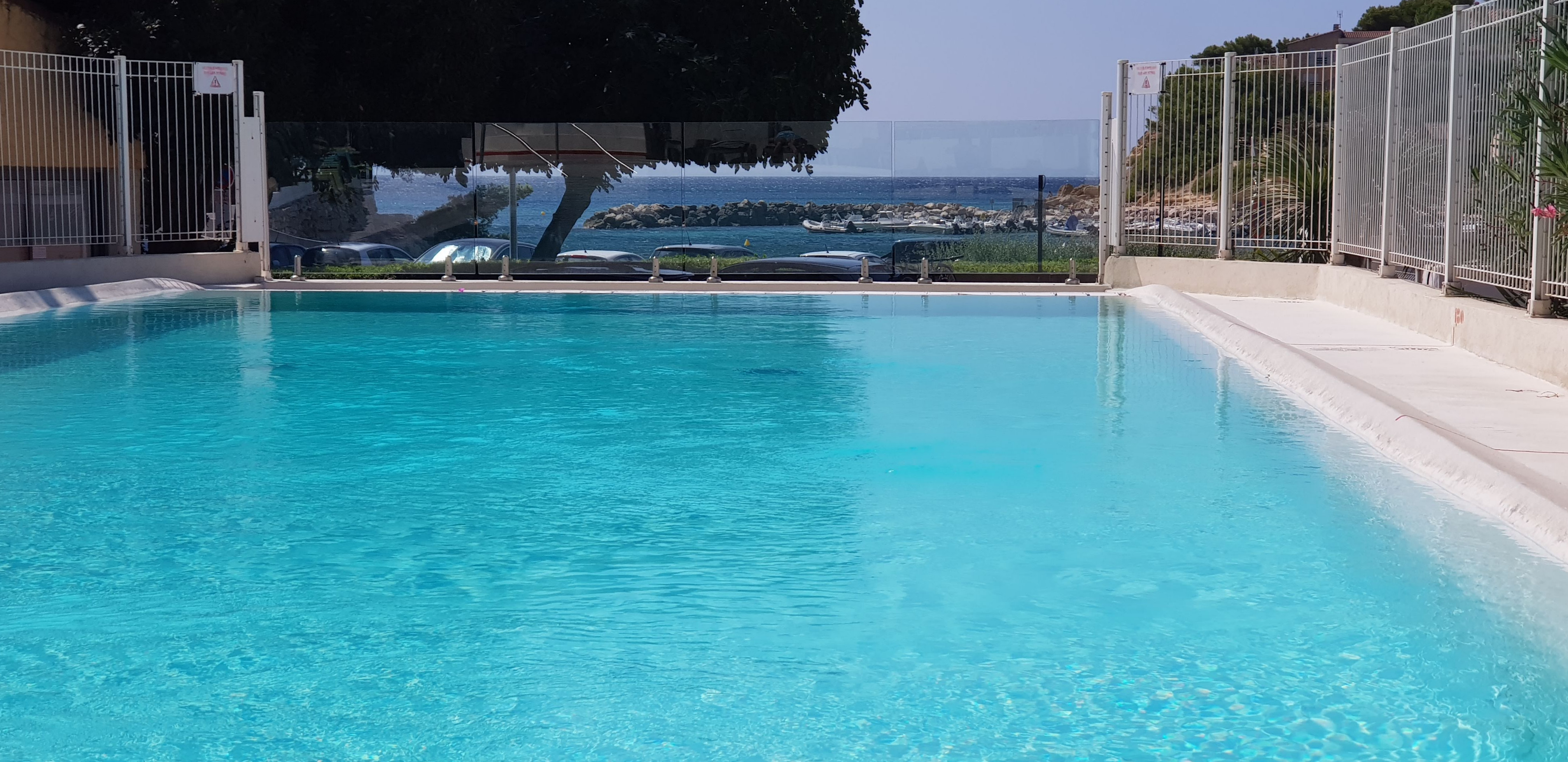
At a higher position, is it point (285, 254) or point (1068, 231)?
point (1068, 231)

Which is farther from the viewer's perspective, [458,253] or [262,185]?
[458,253]

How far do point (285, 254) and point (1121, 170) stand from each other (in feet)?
42.6

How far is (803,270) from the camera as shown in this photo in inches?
983

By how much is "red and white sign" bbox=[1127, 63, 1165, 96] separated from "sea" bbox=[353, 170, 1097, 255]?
10.1 ft

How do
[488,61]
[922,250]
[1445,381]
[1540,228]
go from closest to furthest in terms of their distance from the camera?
[1445,381]
[1540,228]
[922,250]
[488,61]

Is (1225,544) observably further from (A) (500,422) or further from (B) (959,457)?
(A) (500,422)

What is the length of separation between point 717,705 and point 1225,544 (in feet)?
10.5

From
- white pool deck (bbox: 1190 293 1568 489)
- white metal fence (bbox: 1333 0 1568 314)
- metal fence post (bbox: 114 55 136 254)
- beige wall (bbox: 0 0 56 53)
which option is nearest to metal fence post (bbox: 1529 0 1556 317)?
white metal fence (bbox: 1333 0 1568 314)

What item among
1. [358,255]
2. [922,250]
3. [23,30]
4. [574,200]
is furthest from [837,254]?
[23,30]

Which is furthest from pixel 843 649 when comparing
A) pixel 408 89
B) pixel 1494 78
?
pixel 408 89

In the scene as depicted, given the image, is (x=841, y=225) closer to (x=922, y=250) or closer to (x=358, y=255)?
(x=922, y=250)

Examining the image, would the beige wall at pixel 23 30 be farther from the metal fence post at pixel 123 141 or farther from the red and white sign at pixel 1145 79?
the red and white sign at pixel 1145 79

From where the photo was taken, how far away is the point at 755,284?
2377 centimetres

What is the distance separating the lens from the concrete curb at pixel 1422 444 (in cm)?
729
